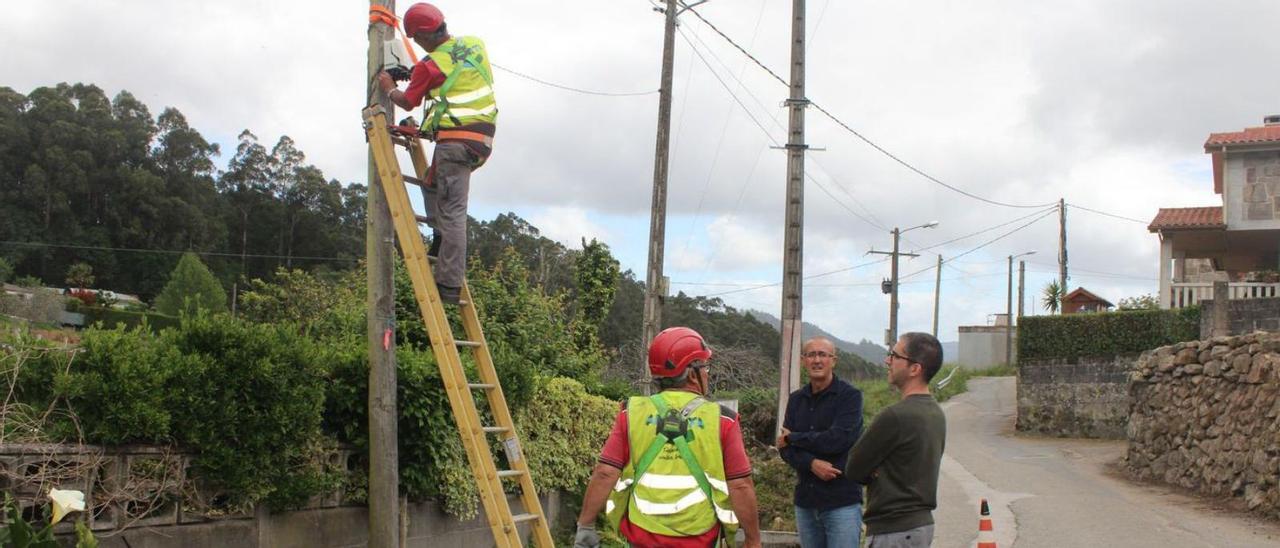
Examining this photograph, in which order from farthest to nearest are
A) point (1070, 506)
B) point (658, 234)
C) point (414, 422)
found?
point (658, 234)
point (1070, 506)
point (414, 422)

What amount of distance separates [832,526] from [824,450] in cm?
44

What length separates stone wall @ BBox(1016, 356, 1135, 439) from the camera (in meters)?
28.3

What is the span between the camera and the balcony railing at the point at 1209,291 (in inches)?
979

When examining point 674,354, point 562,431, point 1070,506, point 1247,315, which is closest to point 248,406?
point 674,354

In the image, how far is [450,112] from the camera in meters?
7.30

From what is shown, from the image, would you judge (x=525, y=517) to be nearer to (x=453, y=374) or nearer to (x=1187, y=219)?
(x=453, y=374)

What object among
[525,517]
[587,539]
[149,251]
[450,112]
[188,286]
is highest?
[149,251]

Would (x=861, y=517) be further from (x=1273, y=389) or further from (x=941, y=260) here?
(x=941, y=260)

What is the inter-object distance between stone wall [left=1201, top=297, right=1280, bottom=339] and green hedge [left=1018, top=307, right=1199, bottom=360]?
83cm

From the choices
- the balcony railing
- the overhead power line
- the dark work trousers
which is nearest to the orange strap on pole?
the dark work trousers

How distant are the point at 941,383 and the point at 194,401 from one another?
4005 cm

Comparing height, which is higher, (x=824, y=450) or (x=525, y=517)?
(x=824, y=450)

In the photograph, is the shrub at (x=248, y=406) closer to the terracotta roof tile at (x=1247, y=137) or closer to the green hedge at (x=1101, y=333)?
the green hedge at (x=1101, y=333)

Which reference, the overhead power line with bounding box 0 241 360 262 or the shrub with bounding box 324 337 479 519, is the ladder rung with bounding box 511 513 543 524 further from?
the overhead power line with bounding box 0 241 360 262
